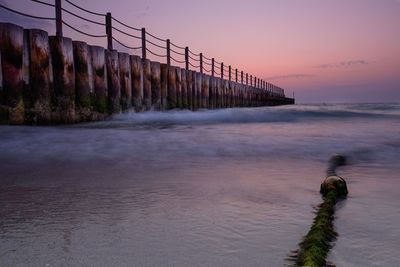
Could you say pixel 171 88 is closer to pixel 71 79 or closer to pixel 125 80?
pixel 125 80

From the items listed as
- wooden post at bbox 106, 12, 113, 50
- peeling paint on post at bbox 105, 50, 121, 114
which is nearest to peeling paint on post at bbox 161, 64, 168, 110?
peeling paint on post at bbox 105, 50, 121, 114

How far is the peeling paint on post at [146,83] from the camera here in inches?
407

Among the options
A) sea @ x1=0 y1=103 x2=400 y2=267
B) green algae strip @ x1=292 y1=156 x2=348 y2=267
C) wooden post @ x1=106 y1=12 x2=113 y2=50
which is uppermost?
wooden post @ x1=106 y1=12 x2=113 y2=50

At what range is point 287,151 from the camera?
3.82m

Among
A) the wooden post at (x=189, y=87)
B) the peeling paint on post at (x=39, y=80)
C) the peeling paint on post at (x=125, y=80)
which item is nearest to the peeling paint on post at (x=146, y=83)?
the peeling paint on post at (x=125, y=80)

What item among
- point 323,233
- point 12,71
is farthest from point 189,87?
point 323,233

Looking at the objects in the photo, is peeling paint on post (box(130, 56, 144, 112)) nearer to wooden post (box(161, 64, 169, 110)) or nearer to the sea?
wooden post (box(161, 64, 169, 110))

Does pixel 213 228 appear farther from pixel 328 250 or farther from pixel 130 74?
pixel 130 74

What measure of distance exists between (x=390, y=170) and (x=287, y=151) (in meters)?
1.11

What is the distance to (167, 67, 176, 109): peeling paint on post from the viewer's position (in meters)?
12.1

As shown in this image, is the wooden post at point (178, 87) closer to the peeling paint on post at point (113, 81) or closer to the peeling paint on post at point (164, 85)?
the peeling paint on post at point (164, 85)

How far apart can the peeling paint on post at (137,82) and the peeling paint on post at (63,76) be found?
103 inches

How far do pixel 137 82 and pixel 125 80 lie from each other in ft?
2.15

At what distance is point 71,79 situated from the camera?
7.05 m
